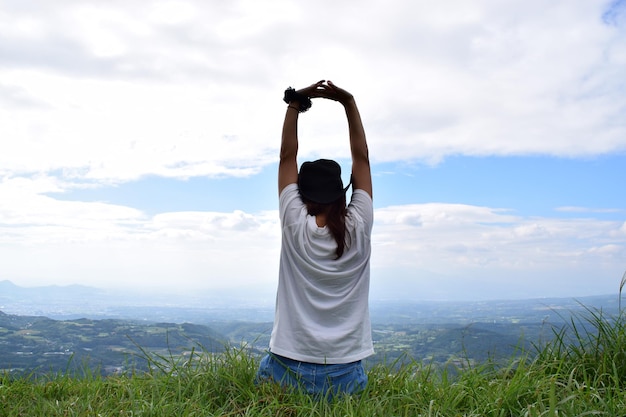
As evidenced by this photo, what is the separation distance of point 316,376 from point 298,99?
6.46ft

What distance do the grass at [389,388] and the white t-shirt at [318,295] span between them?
1.04 ft

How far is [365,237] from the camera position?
4004mm

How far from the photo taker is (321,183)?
4039 mm

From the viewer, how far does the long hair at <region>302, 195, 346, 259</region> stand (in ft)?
12.7

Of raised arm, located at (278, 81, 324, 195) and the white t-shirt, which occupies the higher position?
raised arm, located at (278, 81, 324, 195)

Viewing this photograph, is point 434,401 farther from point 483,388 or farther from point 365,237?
point 365,237

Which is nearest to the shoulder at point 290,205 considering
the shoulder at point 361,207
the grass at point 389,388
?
the shoulder at point 361,207

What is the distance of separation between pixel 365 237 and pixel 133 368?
7.64ft

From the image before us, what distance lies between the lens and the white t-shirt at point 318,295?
3.85 metres

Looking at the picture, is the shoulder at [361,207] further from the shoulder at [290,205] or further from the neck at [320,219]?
the shoulder at [290,205]

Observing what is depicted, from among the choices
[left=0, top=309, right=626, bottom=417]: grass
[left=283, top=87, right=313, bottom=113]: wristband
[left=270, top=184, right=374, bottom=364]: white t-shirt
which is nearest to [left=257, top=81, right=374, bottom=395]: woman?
[left=270, top=184, right=374, bottom=364]: white t-shirt

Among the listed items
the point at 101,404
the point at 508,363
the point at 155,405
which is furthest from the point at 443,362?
the point at 101,404

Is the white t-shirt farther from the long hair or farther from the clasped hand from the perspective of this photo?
the clasped hand

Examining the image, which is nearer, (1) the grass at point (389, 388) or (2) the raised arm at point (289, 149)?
(1) the grass at point (389, 388)
